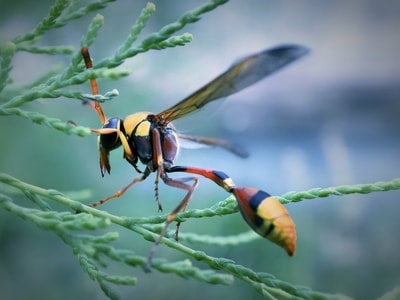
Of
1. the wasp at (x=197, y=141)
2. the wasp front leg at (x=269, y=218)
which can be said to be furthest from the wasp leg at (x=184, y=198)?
the wasp front leg at (x=269, y=218)

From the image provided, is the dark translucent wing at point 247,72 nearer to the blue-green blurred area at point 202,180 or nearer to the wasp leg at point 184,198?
the blue-green blurred area at point 202,180

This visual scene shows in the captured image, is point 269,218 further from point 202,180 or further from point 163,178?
point 202,180

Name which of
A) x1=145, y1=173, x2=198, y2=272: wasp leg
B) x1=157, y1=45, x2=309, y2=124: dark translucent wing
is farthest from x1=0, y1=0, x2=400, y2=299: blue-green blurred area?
x1=145, y1=173, x2=198, y2=272: wasp leg

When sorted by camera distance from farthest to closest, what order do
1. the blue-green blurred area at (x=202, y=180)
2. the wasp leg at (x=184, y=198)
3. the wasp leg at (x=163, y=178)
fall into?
1. the blue-green blurred area at (x=202, y=180)
2. the wasp leg at (x=163, y=178)
3. the wasp leg at (x=184, y=198)

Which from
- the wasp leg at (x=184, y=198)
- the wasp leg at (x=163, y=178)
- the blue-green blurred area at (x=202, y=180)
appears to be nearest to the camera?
the wasp leg at (x=184, y=198)

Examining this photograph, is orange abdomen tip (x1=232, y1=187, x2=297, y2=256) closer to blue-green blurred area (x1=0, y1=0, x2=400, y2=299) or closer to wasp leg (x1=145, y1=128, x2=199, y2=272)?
wasp leg (x1=145, y1=128, x2=199, y2=272)

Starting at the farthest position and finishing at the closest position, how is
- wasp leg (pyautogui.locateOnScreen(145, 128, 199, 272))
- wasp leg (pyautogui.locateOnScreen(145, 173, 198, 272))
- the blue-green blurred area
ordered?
the blue-green blurred area
wasp leg (pyautogui.locateOnScreen(145, 128, 199, 272))
wasp leg (pyautogui.locateOnScreen(145, 173, 198, 272))

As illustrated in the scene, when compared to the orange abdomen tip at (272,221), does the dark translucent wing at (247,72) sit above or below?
above
